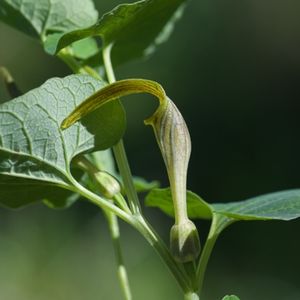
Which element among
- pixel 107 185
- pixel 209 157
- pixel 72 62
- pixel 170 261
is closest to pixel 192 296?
pixel 170 261

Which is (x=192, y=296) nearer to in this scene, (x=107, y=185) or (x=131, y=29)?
(x=107, y=185)

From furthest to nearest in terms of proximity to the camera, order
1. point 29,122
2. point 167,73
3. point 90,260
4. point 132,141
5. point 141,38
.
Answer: point 167,73, point 132,141, point 90,260, point 141,38, point 29,122

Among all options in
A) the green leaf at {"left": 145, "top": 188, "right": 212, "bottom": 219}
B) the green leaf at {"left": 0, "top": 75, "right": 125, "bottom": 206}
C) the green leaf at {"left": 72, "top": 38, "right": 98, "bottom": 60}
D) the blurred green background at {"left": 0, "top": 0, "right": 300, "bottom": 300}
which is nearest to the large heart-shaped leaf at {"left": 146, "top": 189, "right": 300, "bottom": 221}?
the green leaf at {"left": 145, "top": 188, "right": 212, "bottom": 219}

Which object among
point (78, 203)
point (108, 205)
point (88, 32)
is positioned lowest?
point (78, 203)

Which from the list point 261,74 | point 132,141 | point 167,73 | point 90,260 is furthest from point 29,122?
point 261,74

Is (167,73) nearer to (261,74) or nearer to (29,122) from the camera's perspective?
(261,74)

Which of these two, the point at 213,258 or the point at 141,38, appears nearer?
the point at 141,38

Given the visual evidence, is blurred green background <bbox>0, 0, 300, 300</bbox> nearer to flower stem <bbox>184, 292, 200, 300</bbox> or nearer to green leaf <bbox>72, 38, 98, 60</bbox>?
green leaf <bbox>72, 38, 98, 60</bbox>

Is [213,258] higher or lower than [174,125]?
lower
